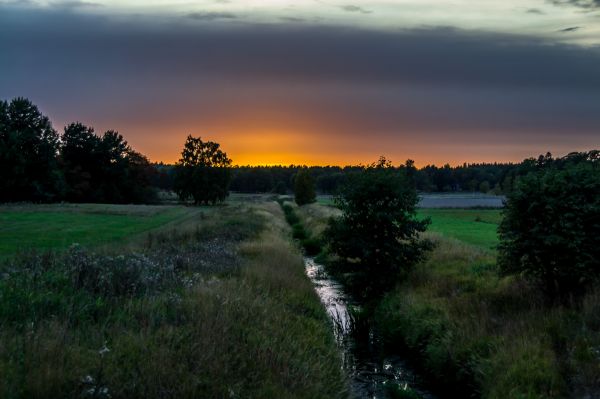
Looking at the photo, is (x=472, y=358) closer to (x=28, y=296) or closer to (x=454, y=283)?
(x=454, y=283)

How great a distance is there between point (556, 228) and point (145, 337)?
33.9 feet

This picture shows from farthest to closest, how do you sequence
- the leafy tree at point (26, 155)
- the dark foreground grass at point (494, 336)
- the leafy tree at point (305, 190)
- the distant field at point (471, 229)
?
the leafy tree at point (305, 190) → the leafy tree at point (26, 155) → the distant field at point (471, 229) → the dark foreground grass at point (494, 336)

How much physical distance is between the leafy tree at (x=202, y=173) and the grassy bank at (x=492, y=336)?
267 feet

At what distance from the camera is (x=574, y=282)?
13.1 m

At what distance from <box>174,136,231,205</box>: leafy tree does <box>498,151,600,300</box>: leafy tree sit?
85.2 m

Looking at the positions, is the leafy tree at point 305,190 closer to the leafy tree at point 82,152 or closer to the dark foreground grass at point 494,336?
the leafy tree at point 82,152

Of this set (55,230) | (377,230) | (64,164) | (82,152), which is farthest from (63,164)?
(377,230)

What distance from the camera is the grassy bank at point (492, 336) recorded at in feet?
31.6

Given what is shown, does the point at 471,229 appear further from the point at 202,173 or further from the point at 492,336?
the point at 202,173

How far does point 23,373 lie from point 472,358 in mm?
8919

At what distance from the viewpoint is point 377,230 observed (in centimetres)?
1991

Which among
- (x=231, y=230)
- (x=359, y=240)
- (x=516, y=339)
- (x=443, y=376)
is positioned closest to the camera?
(x=516, y=339)

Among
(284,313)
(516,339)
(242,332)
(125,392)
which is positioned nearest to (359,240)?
(284,313)

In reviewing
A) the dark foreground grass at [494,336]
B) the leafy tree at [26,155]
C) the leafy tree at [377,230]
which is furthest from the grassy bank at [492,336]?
the leafy tree at [26,155]
